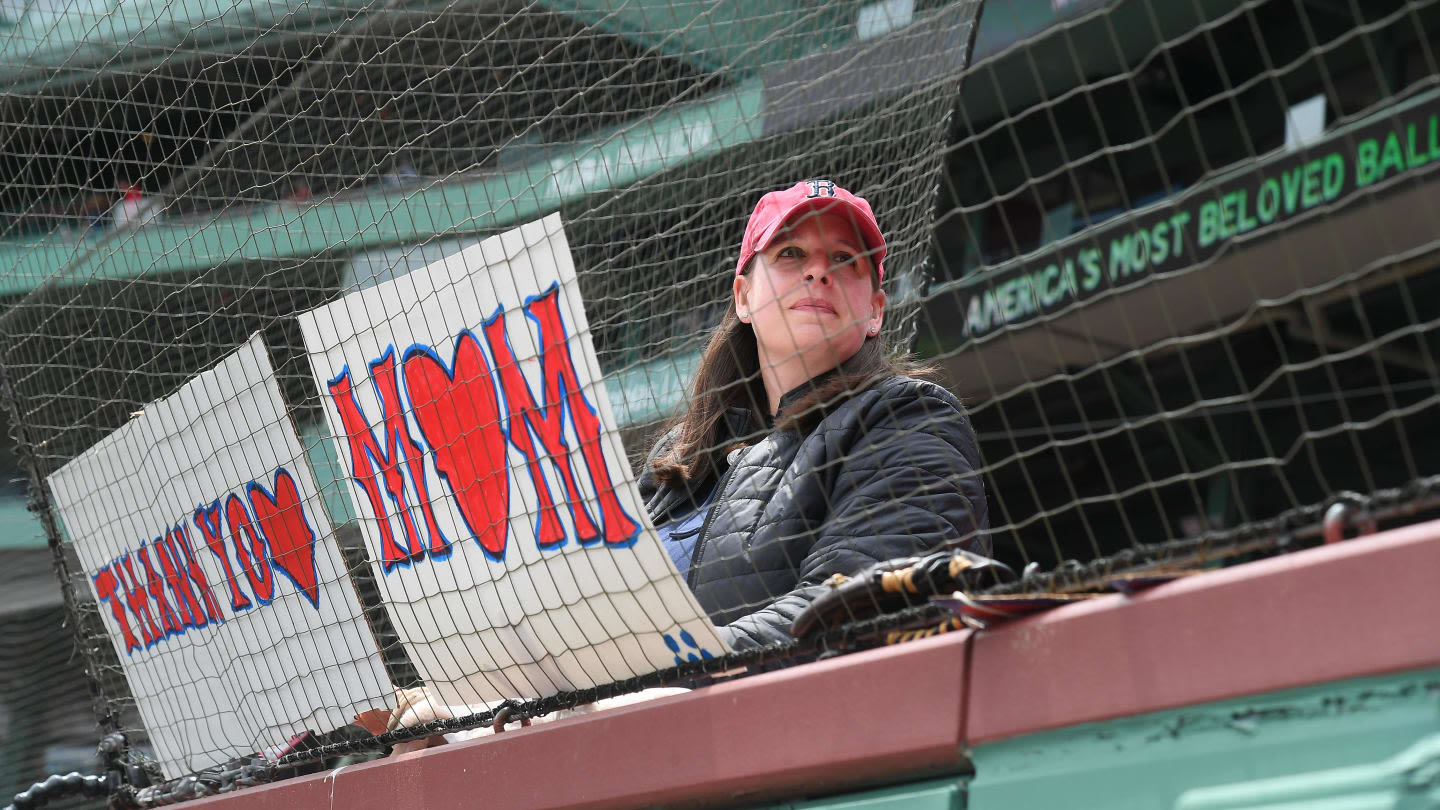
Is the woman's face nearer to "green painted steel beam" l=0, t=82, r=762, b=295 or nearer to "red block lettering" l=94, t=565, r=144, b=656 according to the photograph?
"green painted steel beam" l=0, t=82, r=762, b=295

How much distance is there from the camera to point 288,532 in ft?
7.33

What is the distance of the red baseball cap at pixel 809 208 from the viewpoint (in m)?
2.23

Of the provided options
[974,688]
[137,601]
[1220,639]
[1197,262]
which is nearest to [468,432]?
[974,688]

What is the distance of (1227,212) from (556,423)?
11.7 feet

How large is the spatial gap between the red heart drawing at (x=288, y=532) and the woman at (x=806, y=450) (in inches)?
24.1

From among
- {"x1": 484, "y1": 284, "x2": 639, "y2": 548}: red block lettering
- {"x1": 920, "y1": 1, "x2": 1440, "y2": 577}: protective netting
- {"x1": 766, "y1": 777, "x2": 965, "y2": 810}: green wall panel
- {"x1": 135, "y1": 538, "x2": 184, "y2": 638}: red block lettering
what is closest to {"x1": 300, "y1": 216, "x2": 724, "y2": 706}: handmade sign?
{"x1": 484, "y1": 284, "x2": 639, "y2": 548}: red block lettering

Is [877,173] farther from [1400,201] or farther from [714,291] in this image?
[1400,201]

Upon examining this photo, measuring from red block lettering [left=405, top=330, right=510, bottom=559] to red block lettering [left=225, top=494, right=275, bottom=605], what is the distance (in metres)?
0.58

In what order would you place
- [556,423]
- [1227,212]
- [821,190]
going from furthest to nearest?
[1227,212]
[821,190]
[556,423]

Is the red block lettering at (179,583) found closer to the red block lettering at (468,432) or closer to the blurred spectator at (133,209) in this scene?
the blurred spectator at (133,209)


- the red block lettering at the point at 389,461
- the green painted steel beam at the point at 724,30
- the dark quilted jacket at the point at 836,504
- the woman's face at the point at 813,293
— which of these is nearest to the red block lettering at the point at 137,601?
the red block lettering at the point at 389,461

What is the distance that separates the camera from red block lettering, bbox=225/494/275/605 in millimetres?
2305

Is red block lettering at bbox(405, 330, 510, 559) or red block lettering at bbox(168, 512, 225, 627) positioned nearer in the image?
red block lettering at bbox(405, 330, 510, 559)

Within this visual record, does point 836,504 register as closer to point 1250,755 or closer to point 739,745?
point 739,745
